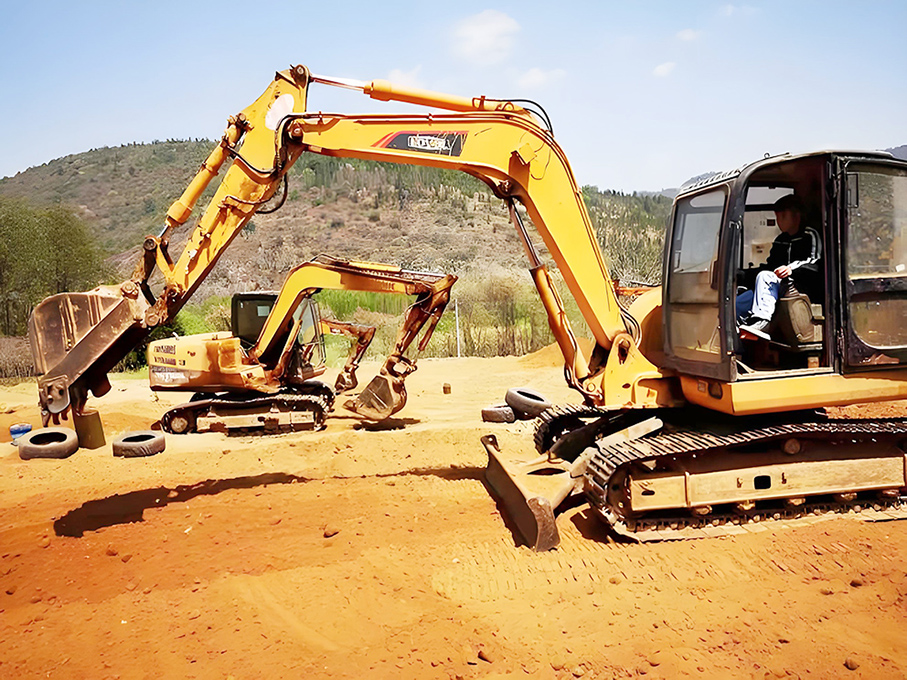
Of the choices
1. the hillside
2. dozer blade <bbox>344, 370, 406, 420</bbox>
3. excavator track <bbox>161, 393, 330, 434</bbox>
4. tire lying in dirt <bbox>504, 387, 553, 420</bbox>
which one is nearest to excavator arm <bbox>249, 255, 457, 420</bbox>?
dozer blade <bbox>344, 370, 406, 420</bbox>

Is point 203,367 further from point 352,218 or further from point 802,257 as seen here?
point 352,218

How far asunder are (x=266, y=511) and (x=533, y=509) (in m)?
2.58

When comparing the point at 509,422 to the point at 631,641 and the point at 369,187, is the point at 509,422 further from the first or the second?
the point at 369,187

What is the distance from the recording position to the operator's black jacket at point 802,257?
493 centimetres

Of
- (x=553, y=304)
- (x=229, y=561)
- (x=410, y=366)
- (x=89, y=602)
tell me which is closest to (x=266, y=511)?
(x=229, y=561)

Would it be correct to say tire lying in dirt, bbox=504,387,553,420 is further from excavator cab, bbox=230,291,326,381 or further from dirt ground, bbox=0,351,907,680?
excavator cab, bbox=230,291,326,381

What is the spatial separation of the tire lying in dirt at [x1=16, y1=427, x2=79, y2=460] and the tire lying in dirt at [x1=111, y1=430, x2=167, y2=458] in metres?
0.52

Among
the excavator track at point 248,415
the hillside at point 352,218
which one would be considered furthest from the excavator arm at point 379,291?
the hillside at point 352,218

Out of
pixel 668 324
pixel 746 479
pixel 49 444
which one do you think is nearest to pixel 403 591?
pixel 746 479

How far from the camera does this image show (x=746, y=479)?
500cm

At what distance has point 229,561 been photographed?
4.78 metres

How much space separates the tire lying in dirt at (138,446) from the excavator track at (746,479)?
633cm

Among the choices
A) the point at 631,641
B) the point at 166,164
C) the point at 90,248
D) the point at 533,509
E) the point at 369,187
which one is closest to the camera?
the point at 631,641

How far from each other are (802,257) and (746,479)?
179 centimetres
